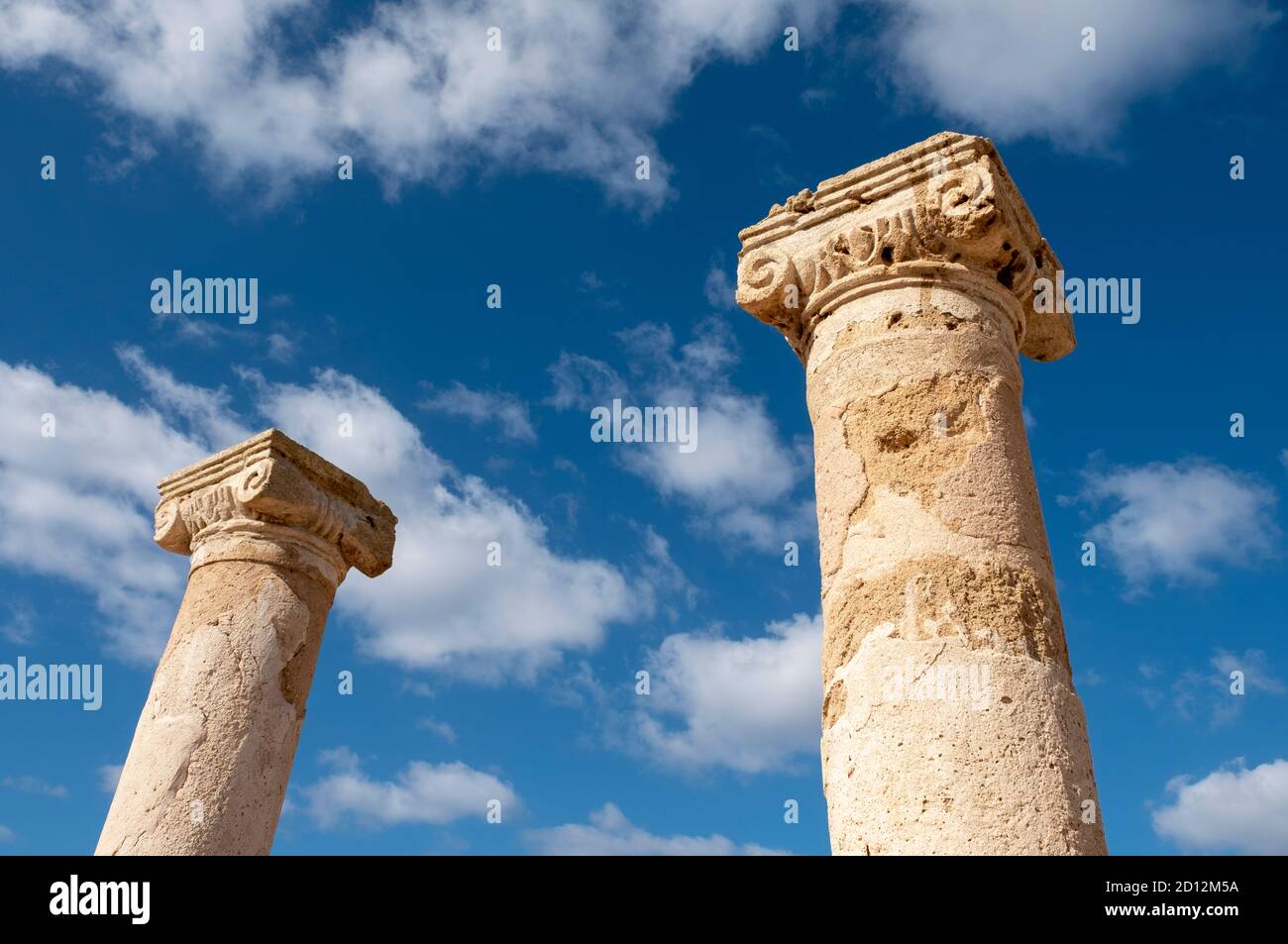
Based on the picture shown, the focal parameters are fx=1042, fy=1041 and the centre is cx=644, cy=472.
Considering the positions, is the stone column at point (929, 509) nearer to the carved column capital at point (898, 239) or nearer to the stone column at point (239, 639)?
the carved column capital at point (898, 239)

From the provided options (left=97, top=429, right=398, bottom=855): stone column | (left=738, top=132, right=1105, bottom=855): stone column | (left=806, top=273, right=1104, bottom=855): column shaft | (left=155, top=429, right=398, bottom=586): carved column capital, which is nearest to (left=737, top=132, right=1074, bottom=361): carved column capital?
(left=738, top=132, right=1105, bottom=855): stone column

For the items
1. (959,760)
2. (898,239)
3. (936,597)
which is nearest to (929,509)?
(936,597)

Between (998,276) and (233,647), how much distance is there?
263 inches

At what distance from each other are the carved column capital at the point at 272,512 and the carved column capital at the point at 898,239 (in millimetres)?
5122

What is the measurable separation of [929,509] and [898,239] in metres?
1.70

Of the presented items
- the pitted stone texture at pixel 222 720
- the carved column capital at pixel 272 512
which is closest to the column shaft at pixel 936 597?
the pitted stone texture at pixel 222 720

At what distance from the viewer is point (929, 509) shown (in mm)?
5121

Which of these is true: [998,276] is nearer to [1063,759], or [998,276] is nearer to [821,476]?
[821,476]

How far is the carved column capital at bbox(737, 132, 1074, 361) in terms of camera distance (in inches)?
231

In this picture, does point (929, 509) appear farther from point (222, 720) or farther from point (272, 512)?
point (272, 512)

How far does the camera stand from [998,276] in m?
6.20

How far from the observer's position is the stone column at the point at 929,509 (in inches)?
175

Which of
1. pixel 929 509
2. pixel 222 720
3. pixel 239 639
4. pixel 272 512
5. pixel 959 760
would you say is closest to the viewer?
pixel 959 760
